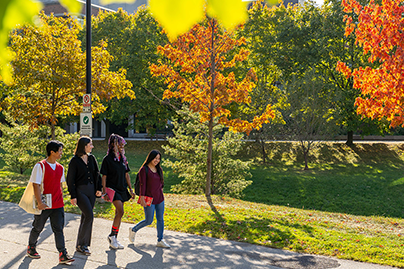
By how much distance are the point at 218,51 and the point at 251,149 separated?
61.6 ft

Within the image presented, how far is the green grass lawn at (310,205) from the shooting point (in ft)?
25.1

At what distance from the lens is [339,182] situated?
70.8ft

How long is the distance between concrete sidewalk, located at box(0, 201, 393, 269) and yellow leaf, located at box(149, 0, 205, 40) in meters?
5.34

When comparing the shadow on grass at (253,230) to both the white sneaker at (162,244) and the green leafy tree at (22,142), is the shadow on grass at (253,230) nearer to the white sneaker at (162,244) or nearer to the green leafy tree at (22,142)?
the white sneaker at (162,244)

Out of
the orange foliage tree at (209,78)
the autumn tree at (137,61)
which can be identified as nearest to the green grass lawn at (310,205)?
the orange foliage tree at (209,78)

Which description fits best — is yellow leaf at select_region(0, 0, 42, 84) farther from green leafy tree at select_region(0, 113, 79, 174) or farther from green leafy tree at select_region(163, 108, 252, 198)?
green leafy tree at select_region(0, 113, 79, 174)

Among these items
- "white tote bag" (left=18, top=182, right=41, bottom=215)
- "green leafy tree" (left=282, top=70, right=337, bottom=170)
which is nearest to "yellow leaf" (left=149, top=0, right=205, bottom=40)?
"white tote bag" (left=18, top=182, right=41, bottom=215)

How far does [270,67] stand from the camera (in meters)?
30.8

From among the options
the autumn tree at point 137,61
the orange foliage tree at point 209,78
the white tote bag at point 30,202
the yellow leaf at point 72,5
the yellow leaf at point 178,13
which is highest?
the autumn tree at point 137,61

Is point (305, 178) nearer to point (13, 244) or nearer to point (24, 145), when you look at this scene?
point (24, 145)

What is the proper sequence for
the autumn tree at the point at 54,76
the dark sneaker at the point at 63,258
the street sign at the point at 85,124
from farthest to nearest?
the autumn tree at the point at 54,76 < the street sign at the point at 85,124 < the dark sneaker at the point at 63,258

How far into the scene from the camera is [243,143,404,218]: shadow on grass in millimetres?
18250

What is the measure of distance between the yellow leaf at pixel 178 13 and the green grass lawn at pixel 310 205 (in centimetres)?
641

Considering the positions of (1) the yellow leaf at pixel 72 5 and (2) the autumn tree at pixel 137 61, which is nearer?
(1) the yellow leaf at pixel 72 5
